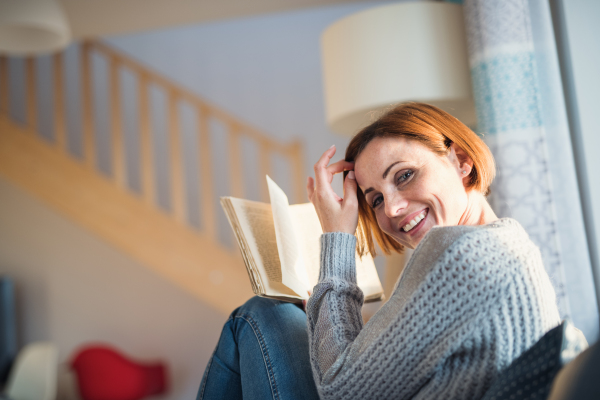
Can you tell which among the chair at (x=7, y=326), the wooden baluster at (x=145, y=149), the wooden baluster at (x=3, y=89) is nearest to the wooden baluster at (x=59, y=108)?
the wooden baluster at (x=3, y=89)

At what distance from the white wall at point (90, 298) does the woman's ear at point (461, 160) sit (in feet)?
8.10

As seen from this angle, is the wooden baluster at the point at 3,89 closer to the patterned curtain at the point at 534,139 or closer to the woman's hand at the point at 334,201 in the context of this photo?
the woman's hand at the point at 334,201

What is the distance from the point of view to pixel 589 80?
51.3 inches

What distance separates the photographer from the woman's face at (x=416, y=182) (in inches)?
34.6

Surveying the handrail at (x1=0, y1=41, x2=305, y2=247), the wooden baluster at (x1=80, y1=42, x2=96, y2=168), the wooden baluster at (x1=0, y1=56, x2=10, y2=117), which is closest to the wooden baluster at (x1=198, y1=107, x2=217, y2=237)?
the handrail at (x1=0, y1=41, x2=305, y2=247)

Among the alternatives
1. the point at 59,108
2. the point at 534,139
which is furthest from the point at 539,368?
the point at 59,108

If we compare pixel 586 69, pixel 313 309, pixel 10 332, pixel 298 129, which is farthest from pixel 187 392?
pixel 586 69

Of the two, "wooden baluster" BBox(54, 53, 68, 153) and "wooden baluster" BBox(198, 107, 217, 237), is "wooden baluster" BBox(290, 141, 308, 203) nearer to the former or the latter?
"wooden baluster" BBox(198, 107, 217, 237)

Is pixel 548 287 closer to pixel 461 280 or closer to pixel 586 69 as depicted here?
pixel 461 280

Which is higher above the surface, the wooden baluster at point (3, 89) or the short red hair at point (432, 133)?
the wooden baluster at point (3, 89)

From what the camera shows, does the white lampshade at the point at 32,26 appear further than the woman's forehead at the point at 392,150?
Yes

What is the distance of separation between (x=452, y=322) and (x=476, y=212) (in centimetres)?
36

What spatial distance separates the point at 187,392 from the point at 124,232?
3.77 ft

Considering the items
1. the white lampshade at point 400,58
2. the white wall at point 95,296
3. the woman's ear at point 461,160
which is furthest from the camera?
the white wall at point 95,296
